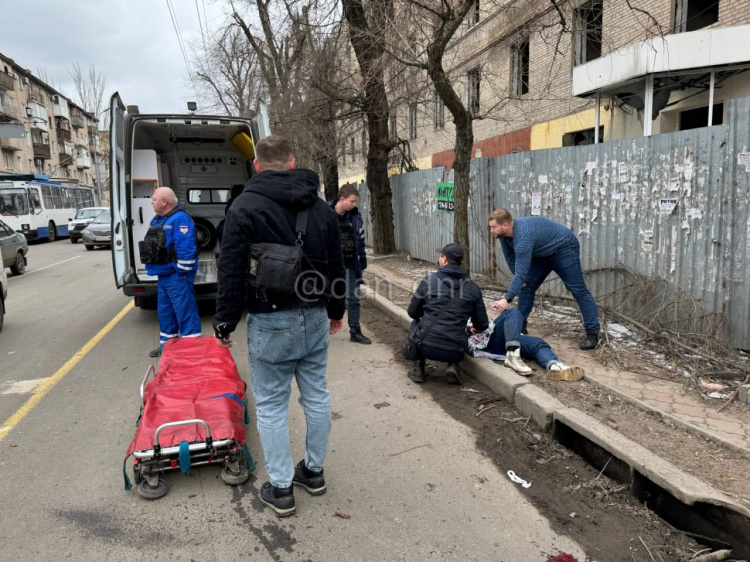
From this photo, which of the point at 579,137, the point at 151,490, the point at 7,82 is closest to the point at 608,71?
the point at 579,137

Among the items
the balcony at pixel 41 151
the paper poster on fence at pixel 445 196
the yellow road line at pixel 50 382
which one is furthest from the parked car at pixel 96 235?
the balcony at pixel 41 151

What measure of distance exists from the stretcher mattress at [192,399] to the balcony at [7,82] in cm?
5439

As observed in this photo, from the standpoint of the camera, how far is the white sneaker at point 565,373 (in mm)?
4504

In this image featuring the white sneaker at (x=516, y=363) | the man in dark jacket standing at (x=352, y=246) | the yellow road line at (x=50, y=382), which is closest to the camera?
the yellow road line at (x=50, y=382)

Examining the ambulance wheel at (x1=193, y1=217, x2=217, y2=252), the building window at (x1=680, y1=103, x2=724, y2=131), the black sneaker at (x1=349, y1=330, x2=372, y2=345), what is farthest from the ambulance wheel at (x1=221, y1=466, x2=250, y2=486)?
the building window at (x1=680, y1=103, x2=724, y2=131)

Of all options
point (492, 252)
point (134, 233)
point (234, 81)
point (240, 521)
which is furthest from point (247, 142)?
point (234, 81)

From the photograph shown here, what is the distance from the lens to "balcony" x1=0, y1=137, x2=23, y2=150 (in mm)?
44688

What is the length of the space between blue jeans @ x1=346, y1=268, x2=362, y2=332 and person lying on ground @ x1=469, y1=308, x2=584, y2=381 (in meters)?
1.68

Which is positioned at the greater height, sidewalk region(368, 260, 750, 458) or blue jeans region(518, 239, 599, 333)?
blue jeans region(518, 239, 599, 333)

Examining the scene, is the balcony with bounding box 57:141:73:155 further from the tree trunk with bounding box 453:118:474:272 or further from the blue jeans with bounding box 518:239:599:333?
the blue jeans with bounding box 518:239:599:333

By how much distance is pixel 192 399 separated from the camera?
3570 millimetres

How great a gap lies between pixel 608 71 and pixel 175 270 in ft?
28.7

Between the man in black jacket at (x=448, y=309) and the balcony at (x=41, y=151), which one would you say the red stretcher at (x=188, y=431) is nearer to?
the man in black jacket at (x=448, y=309)

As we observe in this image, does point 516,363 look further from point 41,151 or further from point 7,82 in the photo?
point 41,151
